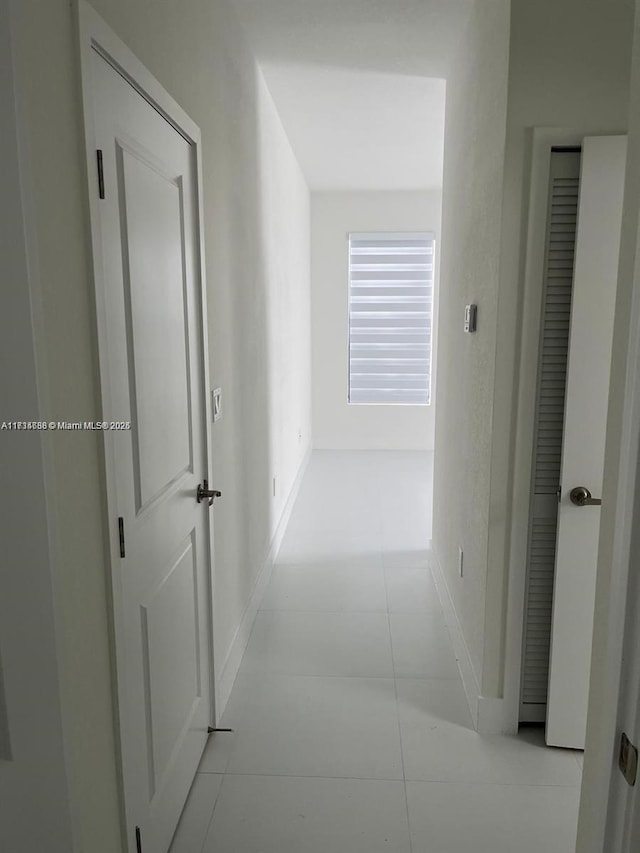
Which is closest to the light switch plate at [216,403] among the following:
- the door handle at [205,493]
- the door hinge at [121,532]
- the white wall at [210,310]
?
the white wall at [210,310]

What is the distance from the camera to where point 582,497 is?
2.06 m

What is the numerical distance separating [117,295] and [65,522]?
1.75 feet

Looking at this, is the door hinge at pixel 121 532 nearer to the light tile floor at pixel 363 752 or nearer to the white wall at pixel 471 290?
the light tile floor at pixel 363 752

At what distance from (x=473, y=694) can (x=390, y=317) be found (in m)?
5.20

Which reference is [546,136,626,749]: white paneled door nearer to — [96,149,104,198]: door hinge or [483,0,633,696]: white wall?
[483,0,633,696]: white wall

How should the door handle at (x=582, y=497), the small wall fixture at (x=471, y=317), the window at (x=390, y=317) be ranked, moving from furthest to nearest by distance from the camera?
→ the window at (x=390, y=317)
the small wall fixture at (x=471, y=317)
the door handle at (x=582, y=497)

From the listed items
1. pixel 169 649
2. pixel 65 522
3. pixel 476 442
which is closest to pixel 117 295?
pixel 65 522

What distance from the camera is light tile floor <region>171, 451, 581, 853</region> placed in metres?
1.84

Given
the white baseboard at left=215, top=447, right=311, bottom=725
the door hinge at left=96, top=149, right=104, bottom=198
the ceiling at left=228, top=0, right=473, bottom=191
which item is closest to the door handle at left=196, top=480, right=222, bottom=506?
the white baseboard at left=215, top=447, right=311, bottom=725

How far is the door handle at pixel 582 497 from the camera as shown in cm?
206

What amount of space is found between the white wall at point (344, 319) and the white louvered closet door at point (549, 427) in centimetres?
488

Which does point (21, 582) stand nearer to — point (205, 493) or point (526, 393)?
point (205, 493)

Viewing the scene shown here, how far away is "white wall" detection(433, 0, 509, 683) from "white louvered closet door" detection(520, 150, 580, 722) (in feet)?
0.55

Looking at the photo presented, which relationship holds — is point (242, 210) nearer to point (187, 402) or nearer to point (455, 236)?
point (455, 236)
